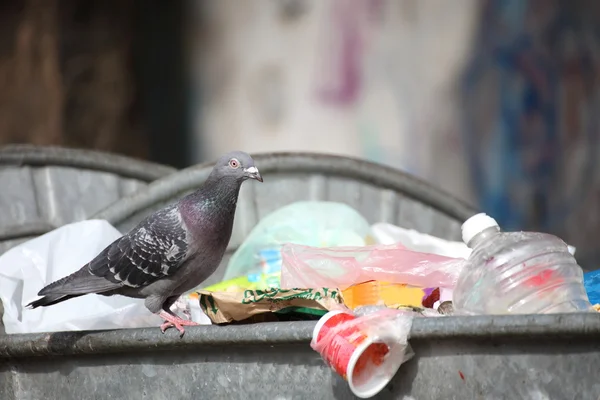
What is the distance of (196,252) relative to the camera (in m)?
1.77

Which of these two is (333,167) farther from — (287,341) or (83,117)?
(83,117)

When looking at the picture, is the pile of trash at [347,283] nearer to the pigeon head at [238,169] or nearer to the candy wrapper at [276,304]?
the candy wrapper at [276,304]

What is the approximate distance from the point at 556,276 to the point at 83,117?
317 cm

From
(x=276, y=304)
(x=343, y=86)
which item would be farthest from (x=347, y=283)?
(x=343, y=86)

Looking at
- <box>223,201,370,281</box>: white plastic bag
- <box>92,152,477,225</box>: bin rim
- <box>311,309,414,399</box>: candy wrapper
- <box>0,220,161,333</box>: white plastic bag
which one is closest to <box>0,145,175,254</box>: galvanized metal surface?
<box>92,152,477,225</box>: bin rim

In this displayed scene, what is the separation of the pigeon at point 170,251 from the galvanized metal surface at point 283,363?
0.14 metres

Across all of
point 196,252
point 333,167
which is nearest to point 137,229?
point 196,252

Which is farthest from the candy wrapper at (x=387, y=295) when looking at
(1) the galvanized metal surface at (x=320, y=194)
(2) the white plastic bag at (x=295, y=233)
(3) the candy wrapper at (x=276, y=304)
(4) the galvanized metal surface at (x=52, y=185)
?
(4) the galvanized metal surface at (x=52, y=185)

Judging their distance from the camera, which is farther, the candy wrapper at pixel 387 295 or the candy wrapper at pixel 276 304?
the candy wrapper at pixel 387 295

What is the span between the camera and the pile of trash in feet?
4.65

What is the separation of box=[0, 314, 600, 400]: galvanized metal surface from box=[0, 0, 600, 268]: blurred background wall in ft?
8.39

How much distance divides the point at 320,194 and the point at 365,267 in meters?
0.86

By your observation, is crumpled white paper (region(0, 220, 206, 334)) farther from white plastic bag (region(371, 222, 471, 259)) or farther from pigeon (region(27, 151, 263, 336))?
white plastic bag (region(371, 222, 471, 259))

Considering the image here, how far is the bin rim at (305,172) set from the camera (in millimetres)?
2559
